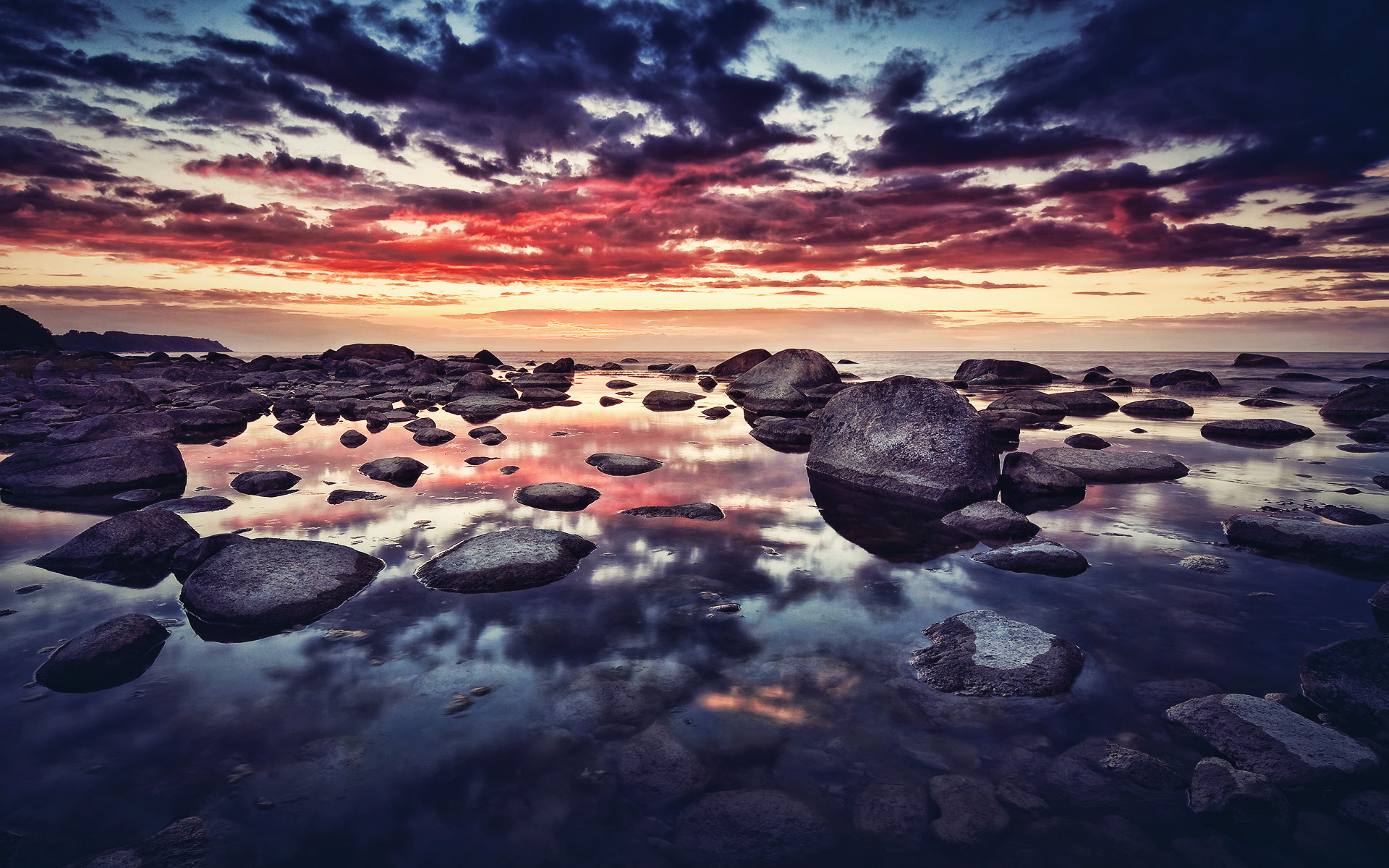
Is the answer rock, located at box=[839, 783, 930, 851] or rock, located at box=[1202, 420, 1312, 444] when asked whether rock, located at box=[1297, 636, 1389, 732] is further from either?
rock, located at box=[1202, 420, 1312, 444]

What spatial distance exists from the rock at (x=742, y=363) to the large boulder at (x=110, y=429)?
31.0 meters

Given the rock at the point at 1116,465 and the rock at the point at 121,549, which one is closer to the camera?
the rock at the point at 121,549

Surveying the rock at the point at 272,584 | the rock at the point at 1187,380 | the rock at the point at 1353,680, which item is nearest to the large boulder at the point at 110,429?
the rock at the point at 272,584

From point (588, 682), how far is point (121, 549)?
A: 5398mm

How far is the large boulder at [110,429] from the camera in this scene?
10000mm

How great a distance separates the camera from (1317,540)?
20.4 ft

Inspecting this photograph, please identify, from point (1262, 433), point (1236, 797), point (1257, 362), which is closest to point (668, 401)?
point (1262, 433)

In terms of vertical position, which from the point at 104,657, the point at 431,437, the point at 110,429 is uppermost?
the point at 110,429

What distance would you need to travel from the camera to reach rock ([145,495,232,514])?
7.97 m

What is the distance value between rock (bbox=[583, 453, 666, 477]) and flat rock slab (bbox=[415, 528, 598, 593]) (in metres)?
4.05

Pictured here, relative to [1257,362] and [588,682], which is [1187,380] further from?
[588,682]

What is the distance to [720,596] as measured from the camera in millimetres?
5312

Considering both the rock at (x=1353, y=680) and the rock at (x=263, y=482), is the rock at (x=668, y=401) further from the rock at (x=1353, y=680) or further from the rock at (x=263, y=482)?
the rock at (x=1353, y=680)

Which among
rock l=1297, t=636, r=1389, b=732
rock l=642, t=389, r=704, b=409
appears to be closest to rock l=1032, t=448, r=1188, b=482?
rock l=1297, t=636, r=1389, b=732
